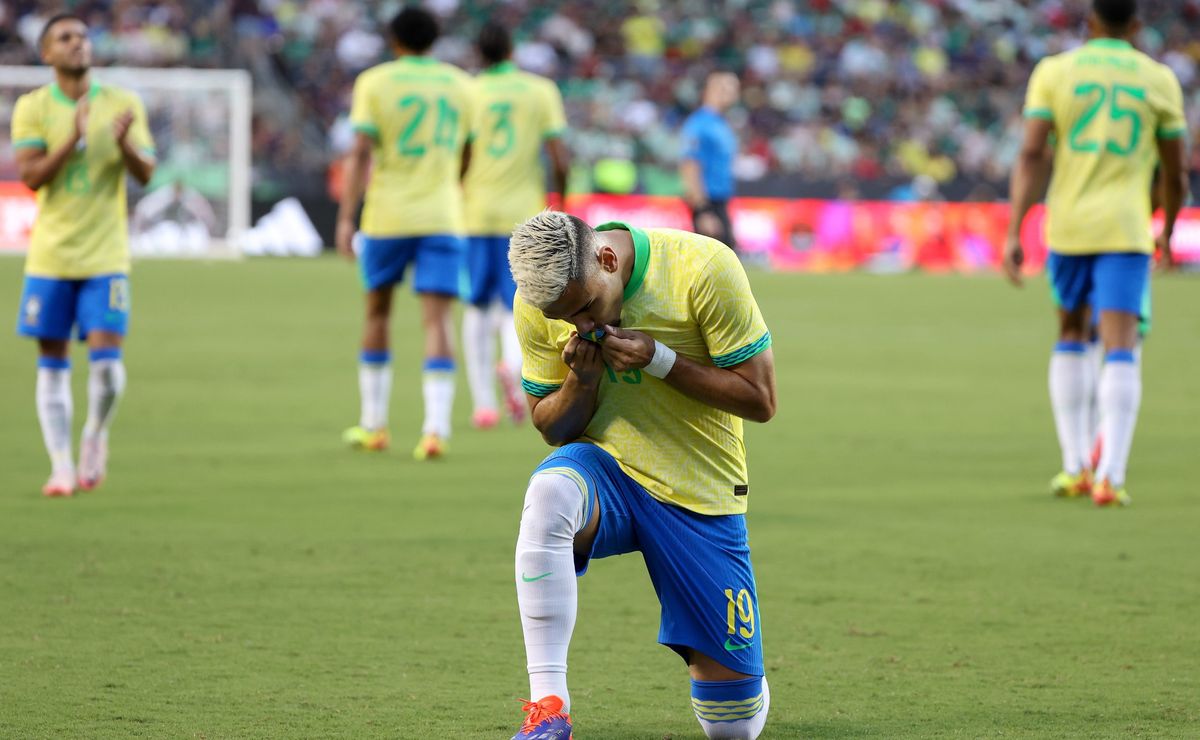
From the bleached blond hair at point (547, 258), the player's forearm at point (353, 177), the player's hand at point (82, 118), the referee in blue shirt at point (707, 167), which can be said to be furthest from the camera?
the referee in blue shirt at point (707, 167)

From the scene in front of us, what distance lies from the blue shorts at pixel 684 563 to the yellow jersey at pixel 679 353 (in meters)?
0.04

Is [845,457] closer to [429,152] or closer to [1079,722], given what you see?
[429,152]

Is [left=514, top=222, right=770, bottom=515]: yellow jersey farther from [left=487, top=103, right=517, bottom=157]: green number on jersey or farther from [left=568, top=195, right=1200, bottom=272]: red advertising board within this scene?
[left=568, top=195, right=1200, bottom=272]: red advertising board

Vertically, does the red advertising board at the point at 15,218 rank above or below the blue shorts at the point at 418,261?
below

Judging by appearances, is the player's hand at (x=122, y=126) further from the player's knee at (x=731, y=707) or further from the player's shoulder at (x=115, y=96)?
the player's knee at (x=731, y=707)

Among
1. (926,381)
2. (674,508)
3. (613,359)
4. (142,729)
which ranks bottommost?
(926,381)

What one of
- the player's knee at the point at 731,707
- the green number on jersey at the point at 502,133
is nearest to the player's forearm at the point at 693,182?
the green number on jersey at the point at 502,133

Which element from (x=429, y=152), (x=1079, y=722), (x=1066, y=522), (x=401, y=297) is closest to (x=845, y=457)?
(x=1066, y=522)

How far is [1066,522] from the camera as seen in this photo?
7809 mm

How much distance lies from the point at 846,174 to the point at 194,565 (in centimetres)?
2360

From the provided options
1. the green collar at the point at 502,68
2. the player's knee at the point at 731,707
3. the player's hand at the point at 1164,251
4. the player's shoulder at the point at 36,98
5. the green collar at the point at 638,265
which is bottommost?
the player's knee at the point at 731,707

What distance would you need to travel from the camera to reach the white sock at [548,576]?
413 centimetres

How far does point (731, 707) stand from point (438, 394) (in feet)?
18.3

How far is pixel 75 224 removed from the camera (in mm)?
8039
